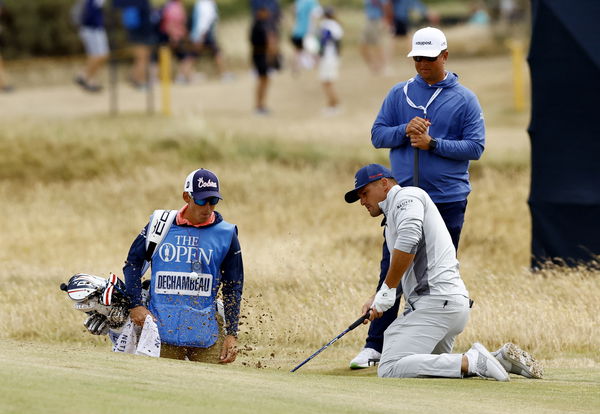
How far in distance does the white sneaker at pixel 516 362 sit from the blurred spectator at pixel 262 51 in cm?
1733

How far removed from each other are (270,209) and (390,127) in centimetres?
953

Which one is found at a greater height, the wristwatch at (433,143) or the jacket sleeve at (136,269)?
the wristwatch at (433,143)

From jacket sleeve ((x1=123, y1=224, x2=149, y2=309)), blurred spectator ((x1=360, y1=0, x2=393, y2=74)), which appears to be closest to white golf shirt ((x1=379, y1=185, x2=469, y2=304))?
jacket sleeve ((x1=123, y1=224, x2=149, y2=309))

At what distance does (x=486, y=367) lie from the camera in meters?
8.72

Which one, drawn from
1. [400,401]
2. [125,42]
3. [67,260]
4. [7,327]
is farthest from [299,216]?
[125,42]

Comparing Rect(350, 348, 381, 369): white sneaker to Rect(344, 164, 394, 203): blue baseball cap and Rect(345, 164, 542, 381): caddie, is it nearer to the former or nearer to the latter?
Rect(345, 164, 542, 381): caddie

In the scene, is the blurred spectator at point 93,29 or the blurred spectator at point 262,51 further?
the blurred spectator at point 93,29

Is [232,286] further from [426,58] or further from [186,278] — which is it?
[426,58]

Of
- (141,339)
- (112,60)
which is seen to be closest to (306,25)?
(112,60)

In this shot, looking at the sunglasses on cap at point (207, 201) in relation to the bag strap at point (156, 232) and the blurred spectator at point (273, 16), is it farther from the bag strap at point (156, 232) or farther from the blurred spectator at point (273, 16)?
the blurred spectator at point (273, 16)

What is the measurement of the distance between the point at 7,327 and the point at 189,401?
528cm

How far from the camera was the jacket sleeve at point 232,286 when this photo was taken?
366 inches

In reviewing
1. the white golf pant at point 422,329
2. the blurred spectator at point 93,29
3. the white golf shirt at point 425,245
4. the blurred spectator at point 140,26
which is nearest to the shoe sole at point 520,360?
the white golf pant at point 422,329

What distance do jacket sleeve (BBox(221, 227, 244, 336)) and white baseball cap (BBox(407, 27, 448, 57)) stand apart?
185 centimetres
